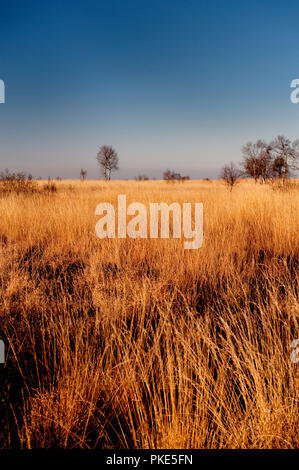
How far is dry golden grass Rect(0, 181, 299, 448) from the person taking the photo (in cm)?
112

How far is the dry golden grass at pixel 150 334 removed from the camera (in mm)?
1119

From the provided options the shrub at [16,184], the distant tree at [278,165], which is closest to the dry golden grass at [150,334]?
the shrub at [16,184]

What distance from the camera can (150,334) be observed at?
1.87 meters

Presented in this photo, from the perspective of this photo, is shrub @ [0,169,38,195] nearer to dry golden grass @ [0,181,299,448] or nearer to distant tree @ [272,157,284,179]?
dry golden grass @ [0,181,299,448]

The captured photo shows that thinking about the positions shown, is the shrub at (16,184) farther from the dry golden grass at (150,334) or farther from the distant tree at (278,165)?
the distant tree at (278,165)

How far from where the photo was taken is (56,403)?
46.6 inches

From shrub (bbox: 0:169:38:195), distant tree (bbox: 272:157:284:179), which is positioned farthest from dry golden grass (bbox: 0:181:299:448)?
distant tree (bbox: 272:157:284:179)

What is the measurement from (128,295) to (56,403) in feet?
3.64

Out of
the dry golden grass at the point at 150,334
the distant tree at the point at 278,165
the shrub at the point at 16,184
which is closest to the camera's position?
the dry golden grass at the point at 150,334

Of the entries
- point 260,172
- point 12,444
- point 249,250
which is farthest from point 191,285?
point 260,172

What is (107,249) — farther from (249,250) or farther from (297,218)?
(297,218)

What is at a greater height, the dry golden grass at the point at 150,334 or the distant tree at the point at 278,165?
the distant tree at the point at 278,165

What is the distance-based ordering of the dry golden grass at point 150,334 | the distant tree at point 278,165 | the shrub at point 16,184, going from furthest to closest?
the distant tree at point 278,165, the shrub at point 16,184, the dry golden grass at point 150,334
